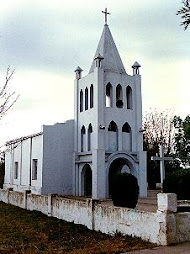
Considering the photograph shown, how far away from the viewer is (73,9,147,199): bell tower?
73.2ft

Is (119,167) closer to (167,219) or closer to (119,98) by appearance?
(119,98)

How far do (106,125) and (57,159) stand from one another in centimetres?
427

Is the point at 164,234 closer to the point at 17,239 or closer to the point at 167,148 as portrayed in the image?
the point at 17,239

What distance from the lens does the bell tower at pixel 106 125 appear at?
22.3 meters

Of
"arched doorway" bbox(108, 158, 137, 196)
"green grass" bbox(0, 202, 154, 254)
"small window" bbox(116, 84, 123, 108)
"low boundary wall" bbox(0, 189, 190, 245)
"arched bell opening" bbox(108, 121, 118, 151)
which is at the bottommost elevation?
"green grass" bbox(0, 202, 154, 254)

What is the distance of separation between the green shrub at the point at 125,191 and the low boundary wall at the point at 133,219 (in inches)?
77.4

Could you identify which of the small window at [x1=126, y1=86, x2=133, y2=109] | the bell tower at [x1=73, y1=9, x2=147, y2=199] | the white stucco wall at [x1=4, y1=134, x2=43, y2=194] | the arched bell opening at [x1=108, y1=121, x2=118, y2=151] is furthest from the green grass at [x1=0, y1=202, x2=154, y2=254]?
the small window at [x1=126, y1=86, x2=133, y2=109]

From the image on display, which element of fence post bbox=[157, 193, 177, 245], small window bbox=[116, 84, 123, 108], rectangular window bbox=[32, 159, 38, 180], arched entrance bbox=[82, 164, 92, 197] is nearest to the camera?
fence post bbox=[157, 193, 177, 245]

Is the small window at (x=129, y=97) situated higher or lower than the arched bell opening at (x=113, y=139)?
higher

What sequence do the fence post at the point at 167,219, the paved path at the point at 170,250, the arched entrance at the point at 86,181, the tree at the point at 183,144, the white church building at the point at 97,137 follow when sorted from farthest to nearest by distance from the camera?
the tree at the point at 183,144 < the arched entrance at the point at 86,181 < the white church building at the point at 97,137 < the fence post at the point at 167,219 < the paved path at the point at 170,250

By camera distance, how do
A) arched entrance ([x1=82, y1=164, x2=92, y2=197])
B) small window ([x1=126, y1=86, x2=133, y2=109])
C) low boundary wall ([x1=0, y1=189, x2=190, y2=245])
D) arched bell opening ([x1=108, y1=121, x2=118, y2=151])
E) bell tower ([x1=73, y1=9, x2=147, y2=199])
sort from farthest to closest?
small window ([x1=126, y1=86, x2=133, y2=109]) < arched entrance ([x1=82, y1=164, x2=92, y2=197]) < arched bell opening ([x1=108, y1=121, x2=118, y2=151]) < bell tower ([x1=73, y1=9, x2=147, y2=199]) < low boundary wall ([x1=0, y1=189, x2=190, y2=245])

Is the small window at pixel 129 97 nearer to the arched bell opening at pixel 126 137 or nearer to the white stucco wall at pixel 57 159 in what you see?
the arched bell opening at pixel 126 137

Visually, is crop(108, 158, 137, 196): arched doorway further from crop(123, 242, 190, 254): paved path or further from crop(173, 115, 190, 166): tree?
crop(123, 242, 190, 254): paved path

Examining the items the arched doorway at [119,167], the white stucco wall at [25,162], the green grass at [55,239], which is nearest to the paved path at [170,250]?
the green grass at [55,239]
